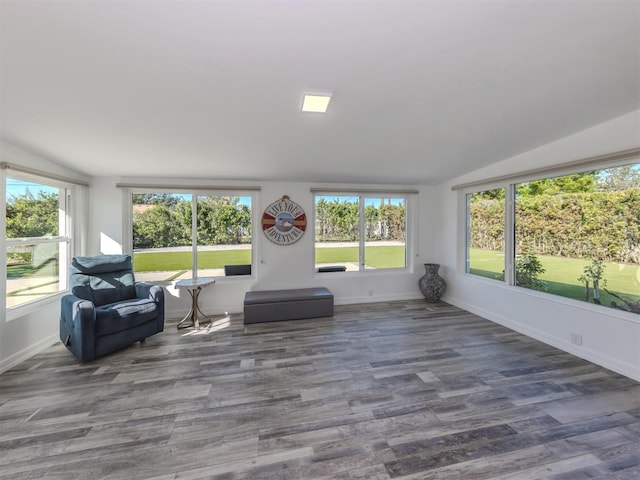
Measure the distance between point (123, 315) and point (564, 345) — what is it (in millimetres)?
5003

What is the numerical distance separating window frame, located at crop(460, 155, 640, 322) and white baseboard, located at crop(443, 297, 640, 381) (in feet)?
1.42

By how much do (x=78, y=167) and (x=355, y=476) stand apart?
4.72 metres

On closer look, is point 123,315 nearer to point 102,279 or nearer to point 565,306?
point 102,279

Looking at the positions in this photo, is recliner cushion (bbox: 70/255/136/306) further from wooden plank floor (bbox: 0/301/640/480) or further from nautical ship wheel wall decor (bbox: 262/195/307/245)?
nautical ship wheel wall decor (bbox: 262/195/307/245)

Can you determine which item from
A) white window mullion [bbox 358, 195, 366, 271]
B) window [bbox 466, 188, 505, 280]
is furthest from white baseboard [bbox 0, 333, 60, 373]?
window [bbox 466, 188, 505, 280]

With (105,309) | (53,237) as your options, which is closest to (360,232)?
(105,309)

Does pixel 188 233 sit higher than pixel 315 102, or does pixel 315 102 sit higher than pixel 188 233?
pixel 315 102

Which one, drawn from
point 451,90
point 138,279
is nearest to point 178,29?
point 451,90

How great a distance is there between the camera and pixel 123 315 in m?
3.00

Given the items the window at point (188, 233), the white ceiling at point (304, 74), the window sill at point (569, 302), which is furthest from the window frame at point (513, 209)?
the window at point (188, 233)

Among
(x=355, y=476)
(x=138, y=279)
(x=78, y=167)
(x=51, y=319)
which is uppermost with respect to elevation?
(x=78, y=167)

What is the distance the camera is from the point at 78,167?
3.67 m

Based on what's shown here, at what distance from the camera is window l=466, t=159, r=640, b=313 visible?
2672 mm

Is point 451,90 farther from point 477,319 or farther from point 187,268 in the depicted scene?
point 187,268
